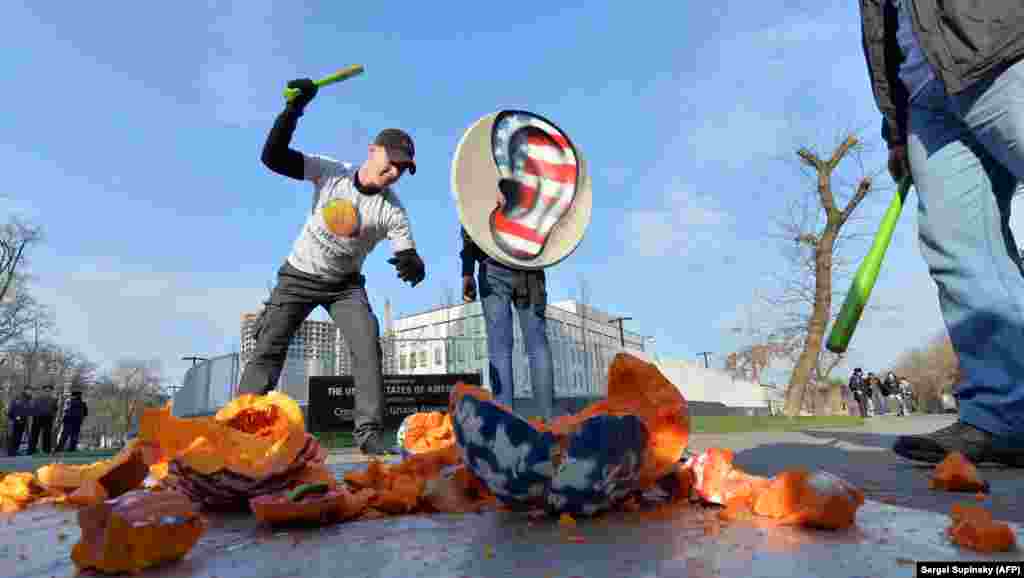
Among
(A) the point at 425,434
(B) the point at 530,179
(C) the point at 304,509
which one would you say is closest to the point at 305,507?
(C) the point at 304,509

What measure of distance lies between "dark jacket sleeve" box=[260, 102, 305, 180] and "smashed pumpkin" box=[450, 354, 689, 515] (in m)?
2.24

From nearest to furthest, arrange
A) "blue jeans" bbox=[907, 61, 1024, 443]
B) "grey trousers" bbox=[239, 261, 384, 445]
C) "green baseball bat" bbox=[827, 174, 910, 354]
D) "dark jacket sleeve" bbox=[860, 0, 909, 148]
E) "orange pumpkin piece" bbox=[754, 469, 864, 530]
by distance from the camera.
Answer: "orange pumpkin piece" bbox=[754, 469, 864, 530] → "blue jeans" bbox=[907, 61, 1024, 443] → "green baseball bat" bbox=[827, 174, 910, 354] → "dark jacket sleeve" bbox=[860, 0, 909, 148] → "grey trousers" bbox=[239, 261, 384, 445]

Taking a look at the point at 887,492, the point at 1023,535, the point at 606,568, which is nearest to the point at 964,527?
the point at 1023,535

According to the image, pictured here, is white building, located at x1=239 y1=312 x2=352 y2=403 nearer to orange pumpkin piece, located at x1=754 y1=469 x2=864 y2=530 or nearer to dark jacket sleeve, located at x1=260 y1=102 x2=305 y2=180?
dark jacket sleeve, located at x1=260 y1=102 x2=305 y2=180

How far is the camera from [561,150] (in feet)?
13.6

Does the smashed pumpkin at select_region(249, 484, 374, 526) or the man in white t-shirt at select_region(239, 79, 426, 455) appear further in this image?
the man in white t-shirt at select_region(239, 79, 426, 455)

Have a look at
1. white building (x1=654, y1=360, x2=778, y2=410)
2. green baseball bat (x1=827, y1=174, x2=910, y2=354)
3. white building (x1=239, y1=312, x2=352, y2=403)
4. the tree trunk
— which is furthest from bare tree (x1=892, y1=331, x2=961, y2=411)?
green baseball bat (x1=827, y1=174, x2=910, y2=354)

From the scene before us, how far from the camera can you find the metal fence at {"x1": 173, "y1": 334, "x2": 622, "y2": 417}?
1251cm

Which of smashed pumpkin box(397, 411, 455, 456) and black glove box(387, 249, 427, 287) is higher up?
black glove box(387, 249, 427, 287)

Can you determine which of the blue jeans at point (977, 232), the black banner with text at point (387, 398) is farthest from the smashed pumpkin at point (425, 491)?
the black banner with text at point (387, 398)

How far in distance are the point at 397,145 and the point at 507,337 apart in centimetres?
126

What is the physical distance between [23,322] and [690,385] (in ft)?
105

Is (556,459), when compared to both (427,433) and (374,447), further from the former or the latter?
(374,447)

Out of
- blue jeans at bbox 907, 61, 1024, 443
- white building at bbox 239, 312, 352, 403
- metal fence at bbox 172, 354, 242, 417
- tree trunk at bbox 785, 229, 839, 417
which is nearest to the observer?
blue jeans at bbox 907, 61, 1024, 443
